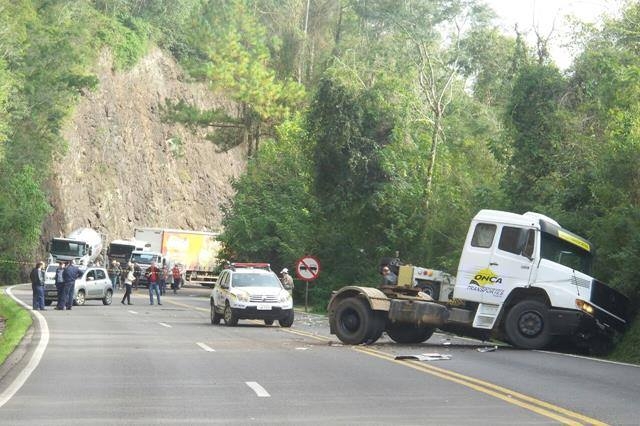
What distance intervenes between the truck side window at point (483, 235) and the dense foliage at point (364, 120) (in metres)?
2.85

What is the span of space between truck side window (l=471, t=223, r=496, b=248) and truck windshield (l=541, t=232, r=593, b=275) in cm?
107

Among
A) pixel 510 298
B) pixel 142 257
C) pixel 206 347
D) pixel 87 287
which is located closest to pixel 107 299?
pixel 87 287

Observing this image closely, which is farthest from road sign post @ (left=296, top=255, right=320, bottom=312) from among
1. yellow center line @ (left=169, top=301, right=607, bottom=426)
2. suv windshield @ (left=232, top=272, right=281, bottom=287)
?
yellow center line @ (left=169, top=301, right=607, bottom=426)

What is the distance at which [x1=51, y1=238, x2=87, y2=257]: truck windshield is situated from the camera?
66.2 m

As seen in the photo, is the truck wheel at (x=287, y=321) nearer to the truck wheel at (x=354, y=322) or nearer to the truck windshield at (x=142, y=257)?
the truck wheel at (x=354, y=322)

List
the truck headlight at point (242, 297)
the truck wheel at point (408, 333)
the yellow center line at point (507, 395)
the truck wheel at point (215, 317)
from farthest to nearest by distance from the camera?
the truck wheel at point (215, 317) → the truck headlight at point (242, 297) → the truck wheel at point (408, 333) → the yellow center line at point (507, 395)

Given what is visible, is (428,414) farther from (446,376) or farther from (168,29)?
(168,29)

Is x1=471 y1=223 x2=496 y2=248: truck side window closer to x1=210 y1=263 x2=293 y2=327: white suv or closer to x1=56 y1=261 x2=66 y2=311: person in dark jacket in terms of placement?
x1=210 y1=263 x2=293 y2=327: white suv

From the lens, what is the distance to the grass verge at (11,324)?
21.7 meters

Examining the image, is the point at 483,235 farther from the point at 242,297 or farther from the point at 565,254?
Answer: the point at 242,297

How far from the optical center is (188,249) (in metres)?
74.8

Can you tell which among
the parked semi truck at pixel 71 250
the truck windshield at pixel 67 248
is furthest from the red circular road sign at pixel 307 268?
the truck windshield at pixel 67 248

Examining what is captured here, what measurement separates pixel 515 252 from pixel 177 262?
172ft

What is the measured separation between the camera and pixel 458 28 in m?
66.8
